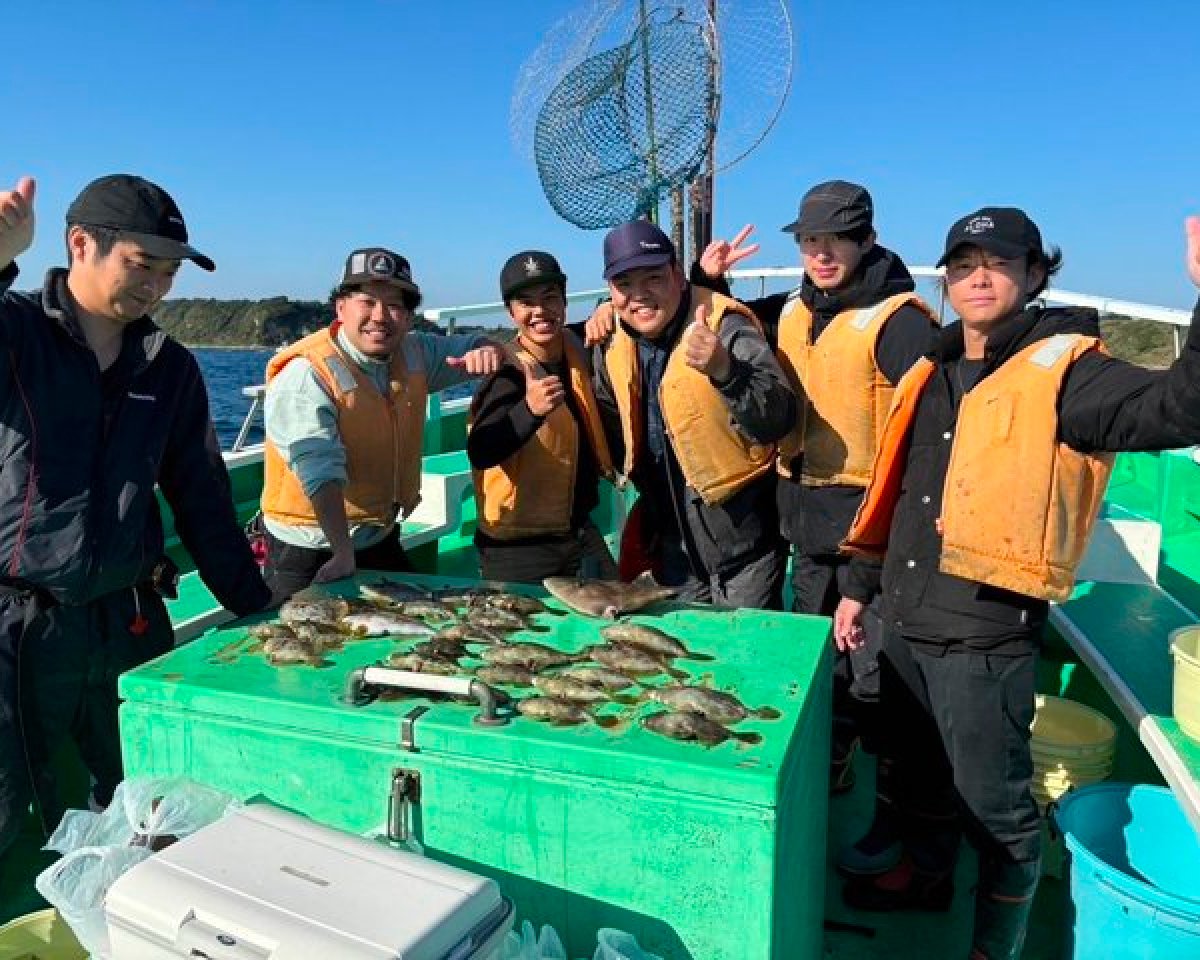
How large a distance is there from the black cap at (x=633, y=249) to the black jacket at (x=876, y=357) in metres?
0.77

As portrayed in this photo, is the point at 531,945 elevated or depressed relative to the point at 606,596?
depressed

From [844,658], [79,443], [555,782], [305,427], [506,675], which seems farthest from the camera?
[844,658]

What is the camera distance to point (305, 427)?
3.83m

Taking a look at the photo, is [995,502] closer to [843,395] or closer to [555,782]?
[843,395]

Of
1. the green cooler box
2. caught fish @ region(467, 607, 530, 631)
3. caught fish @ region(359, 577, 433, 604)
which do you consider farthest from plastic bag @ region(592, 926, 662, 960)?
caught fish @ region(359, 577, 433, 604)

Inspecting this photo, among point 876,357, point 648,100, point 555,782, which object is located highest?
point 648,100

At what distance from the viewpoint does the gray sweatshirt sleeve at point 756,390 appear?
12.3ft

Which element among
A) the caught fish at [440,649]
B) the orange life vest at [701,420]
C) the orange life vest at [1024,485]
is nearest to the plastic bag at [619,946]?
the caught fish at [440,649]

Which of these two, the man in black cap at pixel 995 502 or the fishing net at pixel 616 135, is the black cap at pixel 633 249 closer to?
the man in black cap at pixel 995 502

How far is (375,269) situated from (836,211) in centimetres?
192

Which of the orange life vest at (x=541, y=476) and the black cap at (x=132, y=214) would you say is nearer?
the black cap at (x=132, y=214)

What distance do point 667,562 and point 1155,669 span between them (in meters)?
2.23

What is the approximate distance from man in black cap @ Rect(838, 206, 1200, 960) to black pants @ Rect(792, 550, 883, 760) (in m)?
0.74

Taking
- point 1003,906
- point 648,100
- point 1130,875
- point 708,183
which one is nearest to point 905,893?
point 1003,906
